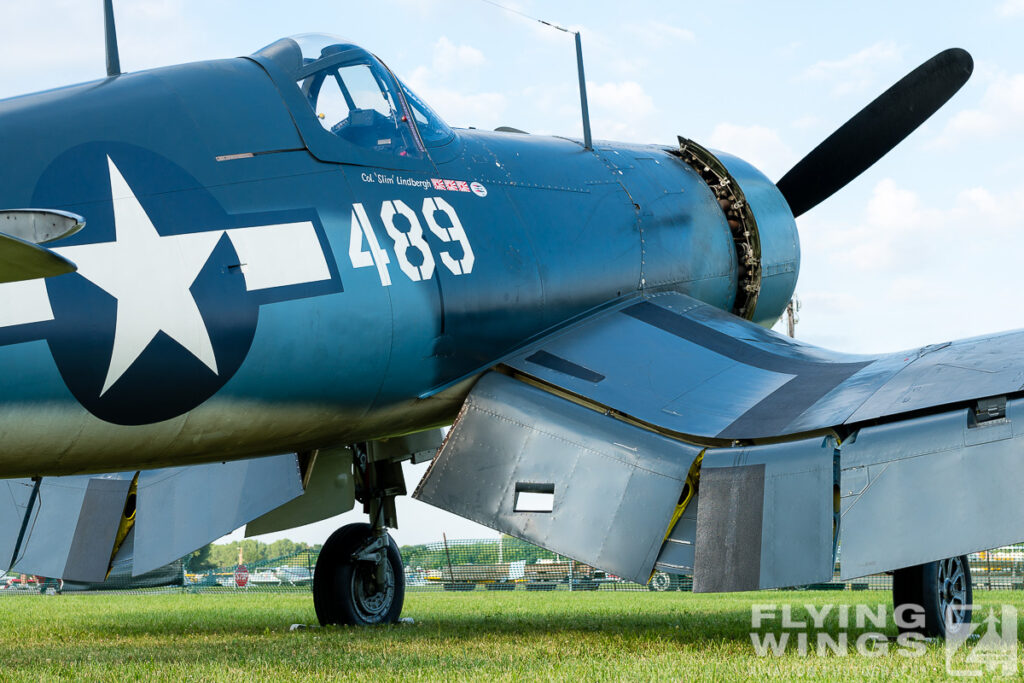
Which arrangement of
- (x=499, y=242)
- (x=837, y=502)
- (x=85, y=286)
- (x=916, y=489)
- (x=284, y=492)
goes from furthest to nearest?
1. (x=284, y=492)
2. (x=499, y=242)
3. (x=837, y=502)
4. (x=916, y=489)
5. (x=85, y=286)

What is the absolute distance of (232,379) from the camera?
5930 millimetres

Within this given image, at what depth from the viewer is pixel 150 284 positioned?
18.1 feet

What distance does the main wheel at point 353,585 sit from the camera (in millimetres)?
9695

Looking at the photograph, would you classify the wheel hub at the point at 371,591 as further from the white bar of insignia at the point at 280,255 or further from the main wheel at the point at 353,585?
the white bar of insignia at the point at 280,255

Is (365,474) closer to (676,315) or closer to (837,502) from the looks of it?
(676,315)

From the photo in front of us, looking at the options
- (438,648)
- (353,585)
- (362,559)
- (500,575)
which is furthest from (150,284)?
(500,575)

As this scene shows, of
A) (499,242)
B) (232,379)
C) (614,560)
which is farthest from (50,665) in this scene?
(499,242)

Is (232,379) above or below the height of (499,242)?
below

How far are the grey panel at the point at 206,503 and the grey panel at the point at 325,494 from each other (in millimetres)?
244

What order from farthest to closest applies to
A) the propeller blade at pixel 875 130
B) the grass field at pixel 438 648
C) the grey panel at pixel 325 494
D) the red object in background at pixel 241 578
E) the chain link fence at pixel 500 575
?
the red object in background at pixel 241 578 < the chain link fence at pixel 500 575 < the propeller blade at pixel 875 130 < the grey panel at pixel 325 494 < the grass field at pixel 438 648

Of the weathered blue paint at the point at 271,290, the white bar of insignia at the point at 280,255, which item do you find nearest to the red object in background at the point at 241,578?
the weathered blue paint at the point at 271,290

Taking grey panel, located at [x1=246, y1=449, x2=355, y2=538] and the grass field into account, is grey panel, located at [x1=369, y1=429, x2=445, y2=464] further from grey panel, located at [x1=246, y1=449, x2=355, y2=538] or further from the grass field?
the grass field

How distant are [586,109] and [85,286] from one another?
5288mm

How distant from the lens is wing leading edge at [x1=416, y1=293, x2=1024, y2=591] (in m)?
5.73
